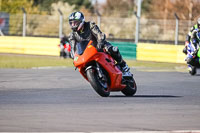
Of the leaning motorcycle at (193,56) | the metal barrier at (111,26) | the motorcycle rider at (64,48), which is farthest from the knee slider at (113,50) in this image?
the metal barrier at (111,26)

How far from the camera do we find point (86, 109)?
382 inches

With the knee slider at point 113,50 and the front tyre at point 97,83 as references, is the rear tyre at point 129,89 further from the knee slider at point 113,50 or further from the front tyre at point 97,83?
the knee slider at point 113,50

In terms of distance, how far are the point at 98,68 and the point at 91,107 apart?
1.32 metres

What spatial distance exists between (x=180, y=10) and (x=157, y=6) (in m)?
9.56

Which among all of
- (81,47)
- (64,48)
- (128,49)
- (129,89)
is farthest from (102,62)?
(64,48)

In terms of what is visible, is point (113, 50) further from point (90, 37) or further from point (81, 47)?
point (81, 47)

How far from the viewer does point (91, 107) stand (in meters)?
9.99

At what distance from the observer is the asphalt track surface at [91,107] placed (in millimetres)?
7943

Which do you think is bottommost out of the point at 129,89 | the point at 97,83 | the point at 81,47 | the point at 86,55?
the point at 129,89

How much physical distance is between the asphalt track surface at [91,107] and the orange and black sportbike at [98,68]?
243mm

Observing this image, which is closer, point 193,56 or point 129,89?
point 129,89

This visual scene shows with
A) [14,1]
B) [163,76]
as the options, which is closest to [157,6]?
[14,1]

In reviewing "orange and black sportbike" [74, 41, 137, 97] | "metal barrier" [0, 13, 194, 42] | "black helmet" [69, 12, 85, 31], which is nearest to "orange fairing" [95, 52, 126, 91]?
"orange and black sportbike" [74, 41, 137, 97]

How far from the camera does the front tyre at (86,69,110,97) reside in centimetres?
1104
